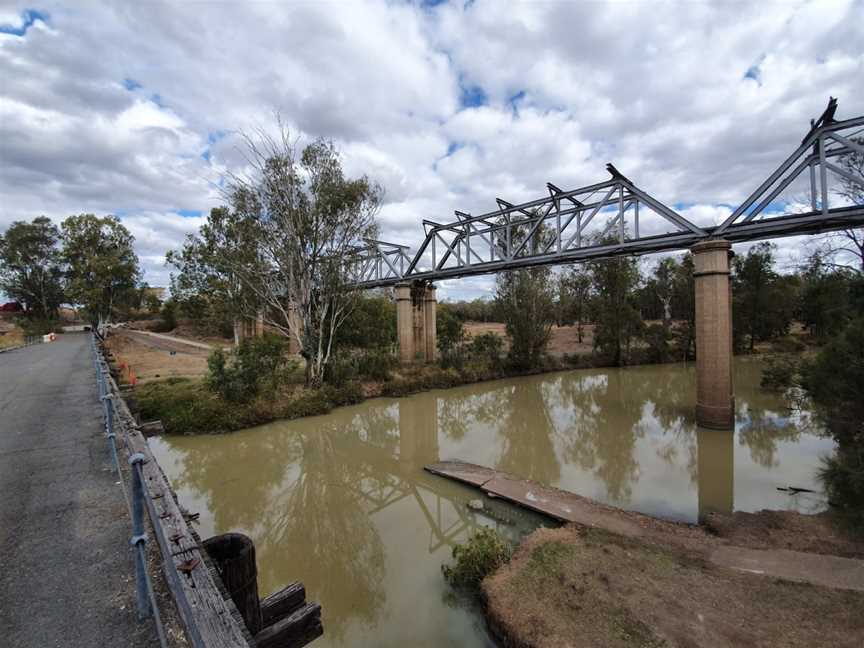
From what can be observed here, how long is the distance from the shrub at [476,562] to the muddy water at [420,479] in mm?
237

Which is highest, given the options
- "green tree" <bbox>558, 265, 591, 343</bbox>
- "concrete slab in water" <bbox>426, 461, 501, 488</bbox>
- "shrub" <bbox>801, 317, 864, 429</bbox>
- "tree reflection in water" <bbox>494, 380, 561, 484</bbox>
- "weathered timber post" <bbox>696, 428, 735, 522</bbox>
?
"green tree" <bbox>558, 265, 591, 343</bbox>

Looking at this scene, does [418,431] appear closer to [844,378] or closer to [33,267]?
[844,378]

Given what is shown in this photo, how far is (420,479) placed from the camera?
29.8 feet

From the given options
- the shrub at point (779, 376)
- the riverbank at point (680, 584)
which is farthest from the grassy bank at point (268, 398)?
the shrub at point (779, 376)

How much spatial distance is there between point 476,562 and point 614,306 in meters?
24.6

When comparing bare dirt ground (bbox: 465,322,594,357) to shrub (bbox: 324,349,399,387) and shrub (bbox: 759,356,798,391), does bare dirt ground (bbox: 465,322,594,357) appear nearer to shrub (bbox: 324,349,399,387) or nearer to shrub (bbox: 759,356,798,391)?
shrub (bbox: 324,349,399,387)

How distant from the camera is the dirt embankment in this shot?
3.68 metres

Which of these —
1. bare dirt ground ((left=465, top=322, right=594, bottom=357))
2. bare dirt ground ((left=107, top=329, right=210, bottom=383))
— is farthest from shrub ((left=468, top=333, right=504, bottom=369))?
bare dirt ground ((left=107, top=329, right=210, bottom=383))

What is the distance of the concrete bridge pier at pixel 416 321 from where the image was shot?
73.3 ft

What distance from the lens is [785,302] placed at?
106 ft

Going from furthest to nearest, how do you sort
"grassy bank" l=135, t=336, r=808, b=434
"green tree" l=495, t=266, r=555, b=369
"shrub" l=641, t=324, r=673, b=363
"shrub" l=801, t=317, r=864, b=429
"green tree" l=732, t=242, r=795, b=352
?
"green tree" l=732, t=242, r=795, b=352
"shrub" l=641, t=324, r=673, b=363
"green tree" l=495, t=266, r=555, b=369
"grassy bank" l=135, t=336, r=808, b=434
"shrub" l=801, t=317, r=864, b=429

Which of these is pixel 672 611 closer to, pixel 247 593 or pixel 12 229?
pixel 247 593

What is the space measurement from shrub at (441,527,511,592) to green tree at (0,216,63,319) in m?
51.6

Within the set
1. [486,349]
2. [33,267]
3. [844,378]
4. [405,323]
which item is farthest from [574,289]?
[33,267]
